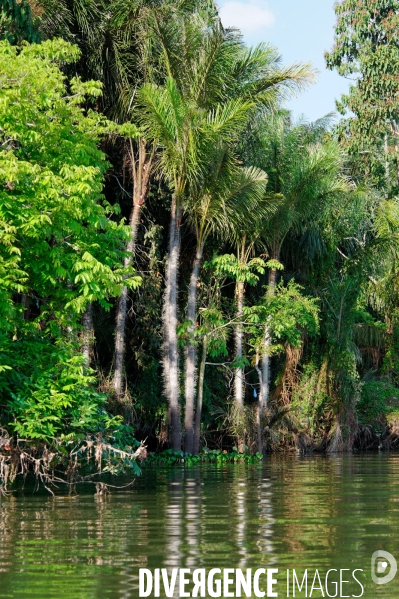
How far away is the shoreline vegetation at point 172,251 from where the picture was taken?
15383 millimetres

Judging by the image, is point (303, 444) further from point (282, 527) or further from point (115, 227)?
point (282, 527)

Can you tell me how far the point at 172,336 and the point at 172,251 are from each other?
90.3 inches

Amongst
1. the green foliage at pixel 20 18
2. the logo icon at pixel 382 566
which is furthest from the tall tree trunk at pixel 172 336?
the logo icon at pixel 382 566

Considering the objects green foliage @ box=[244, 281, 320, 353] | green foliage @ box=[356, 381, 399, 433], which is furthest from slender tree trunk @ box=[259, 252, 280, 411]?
green foliage @ box=[356, 381, 399, 433]

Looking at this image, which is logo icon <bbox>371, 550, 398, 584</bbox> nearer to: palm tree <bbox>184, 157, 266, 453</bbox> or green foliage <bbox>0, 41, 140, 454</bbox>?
green foliage <bbox>0, 41, 140, 454</bbox>

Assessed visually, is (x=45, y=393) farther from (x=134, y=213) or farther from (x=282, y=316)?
(x=282, y=316)

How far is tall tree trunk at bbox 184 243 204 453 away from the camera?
86.4 ft

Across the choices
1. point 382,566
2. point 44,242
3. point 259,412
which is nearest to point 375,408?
point 259,412

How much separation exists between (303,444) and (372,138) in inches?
745

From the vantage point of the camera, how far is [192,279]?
2720 centimetres

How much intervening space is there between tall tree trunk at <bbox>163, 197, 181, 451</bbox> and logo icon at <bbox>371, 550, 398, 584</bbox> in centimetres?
1697

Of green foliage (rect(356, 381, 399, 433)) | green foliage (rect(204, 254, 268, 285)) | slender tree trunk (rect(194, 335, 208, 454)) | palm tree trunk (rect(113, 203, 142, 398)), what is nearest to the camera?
palm tree trunk (rect(113, 203, 142, 398))

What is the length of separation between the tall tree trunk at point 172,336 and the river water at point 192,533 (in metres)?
7.37

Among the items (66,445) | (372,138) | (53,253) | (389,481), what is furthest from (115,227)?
(372,138)
